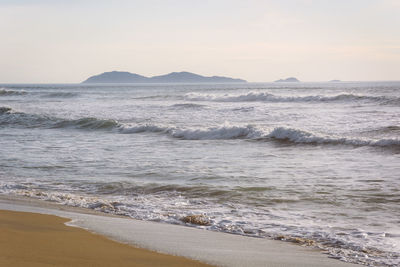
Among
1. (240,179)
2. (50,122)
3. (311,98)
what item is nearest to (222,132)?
(240,179)

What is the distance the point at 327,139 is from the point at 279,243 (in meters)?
9.92

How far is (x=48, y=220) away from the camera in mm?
5371

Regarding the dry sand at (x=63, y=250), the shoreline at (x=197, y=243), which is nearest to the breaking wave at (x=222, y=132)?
the shoreline at (x=197, y=243)

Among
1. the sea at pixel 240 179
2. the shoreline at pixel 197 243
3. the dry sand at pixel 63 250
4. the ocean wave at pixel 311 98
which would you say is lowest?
the sea at pixel 240 179

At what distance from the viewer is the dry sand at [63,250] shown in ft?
11.8

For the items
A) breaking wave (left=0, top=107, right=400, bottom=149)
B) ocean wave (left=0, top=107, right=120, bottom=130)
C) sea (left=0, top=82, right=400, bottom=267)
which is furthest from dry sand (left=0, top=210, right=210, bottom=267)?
ocean wave (left=0, top=107, right=120, bottom=130)

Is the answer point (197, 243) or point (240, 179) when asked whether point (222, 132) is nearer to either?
point (240, 179)

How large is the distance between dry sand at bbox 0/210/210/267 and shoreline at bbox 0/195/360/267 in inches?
8.1

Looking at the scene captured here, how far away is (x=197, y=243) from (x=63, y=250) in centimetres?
132

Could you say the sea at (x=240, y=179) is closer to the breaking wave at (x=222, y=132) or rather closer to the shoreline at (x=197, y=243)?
the breaking wave at (x=222, y=132)

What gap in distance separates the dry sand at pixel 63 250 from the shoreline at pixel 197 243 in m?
0.21

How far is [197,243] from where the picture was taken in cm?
472

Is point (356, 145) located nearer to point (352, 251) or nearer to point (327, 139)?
point (327, 139)

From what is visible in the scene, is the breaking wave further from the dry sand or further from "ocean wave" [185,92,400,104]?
"ocean wave" [185,92,400,104]
